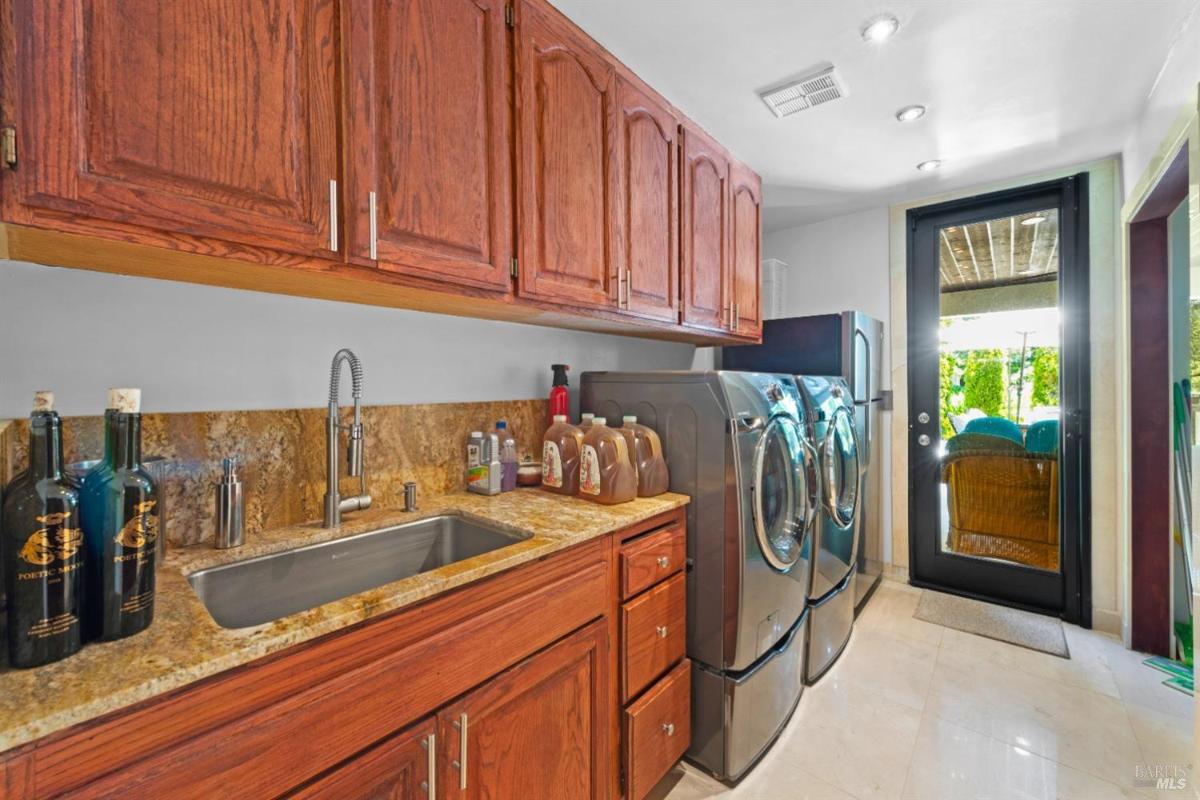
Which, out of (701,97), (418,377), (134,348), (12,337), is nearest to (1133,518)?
(701,97)

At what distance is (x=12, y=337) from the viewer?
0.98m

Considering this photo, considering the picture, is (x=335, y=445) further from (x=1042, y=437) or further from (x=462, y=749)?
(x=1042, y=437)

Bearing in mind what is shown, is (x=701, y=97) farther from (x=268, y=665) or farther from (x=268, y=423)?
(x=268, y=665)

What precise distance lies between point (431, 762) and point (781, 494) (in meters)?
1.42

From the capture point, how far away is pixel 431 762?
0.94 meters

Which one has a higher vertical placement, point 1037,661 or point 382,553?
point 382,553

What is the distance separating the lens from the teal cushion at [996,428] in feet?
9.43

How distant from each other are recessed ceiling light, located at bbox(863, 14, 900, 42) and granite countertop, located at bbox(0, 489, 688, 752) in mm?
1771

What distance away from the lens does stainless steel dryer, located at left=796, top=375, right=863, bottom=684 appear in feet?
6.97

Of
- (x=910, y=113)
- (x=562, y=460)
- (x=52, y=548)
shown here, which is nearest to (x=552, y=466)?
(x=562, y=460)

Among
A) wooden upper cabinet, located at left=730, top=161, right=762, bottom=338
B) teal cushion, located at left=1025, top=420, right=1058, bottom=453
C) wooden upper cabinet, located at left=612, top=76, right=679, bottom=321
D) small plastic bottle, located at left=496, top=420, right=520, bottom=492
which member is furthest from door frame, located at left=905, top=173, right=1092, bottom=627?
small plastic bottle, located at left=496, top=420, right=520, bottom=492

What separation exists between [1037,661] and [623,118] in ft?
9.97

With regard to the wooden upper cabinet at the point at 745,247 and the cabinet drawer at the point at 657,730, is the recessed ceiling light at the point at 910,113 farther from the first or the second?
the cabinet drawer at the point at 657,730

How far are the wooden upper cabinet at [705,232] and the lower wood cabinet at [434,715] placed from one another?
106 centimetres
